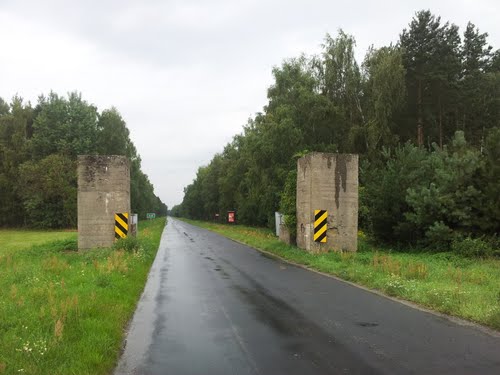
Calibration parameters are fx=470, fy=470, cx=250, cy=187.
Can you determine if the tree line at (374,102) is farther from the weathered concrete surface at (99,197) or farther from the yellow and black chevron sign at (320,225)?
the weathered concrete surface at (99,197)

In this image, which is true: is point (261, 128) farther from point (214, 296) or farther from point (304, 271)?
point (214, 296)

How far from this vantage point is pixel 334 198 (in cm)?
2058

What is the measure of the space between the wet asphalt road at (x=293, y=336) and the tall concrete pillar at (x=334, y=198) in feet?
27.6

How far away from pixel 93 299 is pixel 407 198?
1499 centimetres

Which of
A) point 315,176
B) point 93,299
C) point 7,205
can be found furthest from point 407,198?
point 7,205

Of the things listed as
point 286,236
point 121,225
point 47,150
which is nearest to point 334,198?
point 286,236

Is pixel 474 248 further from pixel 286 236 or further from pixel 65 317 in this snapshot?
pixel 65 317

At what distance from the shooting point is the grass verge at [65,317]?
227 inches

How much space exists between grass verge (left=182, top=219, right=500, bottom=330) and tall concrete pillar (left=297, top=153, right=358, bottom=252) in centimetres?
147

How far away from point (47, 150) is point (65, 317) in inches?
2195

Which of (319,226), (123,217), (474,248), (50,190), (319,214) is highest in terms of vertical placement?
(50,190)

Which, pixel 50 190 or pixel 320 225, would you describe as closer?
pixel 320 225

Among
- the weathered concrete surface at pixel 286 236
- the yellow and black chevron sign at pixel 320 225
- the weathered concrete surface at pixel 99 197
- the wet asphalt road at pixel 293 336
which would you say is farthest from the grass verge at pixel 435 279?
the weathered concrete surface at pixel 99 197

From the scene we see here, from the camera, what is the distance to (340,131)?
4106 cm
